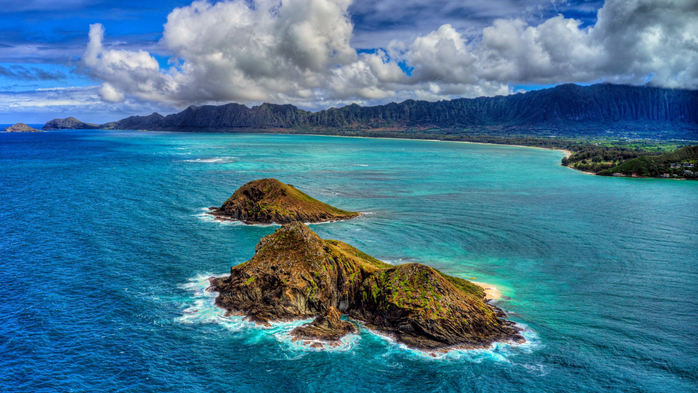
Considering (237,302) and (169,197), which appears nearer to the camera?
(237,302)

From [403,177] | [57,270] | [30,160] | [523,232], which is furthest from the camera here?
[30,160]

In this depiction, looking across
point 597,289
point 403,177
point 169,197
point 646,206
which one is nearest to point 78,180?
point 169,197

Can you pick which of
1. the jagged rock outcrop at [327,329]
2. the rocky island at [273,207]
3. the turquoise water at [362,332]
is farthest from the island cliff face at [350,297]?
the rocky island at [273,207]

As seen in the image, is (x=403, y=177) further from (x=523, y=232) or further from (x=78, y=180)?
(x=78, y=180)

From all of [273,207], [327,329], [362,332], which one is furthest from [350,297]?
[273,207]

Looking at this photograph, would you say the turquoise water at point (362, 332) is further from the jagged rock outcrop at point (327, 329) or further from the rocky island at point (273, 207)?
the rocky island at point (273, 207)

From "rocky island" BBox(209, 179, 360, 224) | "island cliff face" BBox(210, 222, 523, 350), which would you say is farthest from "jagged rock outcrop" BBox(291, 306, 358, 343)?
"rocky island" BBox(209, 179, 360, 224)
